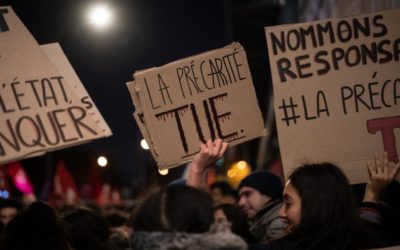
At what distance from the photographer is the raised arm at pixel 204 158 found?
4079 millimetres

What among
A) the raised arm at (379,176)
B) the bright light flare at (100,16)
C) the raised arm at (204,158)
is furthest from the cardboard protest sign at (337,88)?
the bright light flare at (100,16)

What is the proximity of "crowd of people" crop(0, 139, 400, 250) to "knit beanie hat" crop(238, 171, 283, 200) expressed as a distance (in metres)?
1.14

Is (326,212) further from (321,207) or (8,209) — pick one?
(8,209)

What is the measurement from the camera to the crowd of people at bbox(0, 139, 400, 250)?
9.84 feet

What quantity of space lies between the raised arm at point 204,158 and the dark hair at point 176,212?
2.95ft

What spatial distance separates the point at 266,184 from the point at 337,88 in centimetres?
182

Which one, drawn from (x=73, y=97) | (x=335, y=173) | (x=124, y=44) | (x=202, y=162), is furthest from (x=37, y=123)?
(x=124, y=44)

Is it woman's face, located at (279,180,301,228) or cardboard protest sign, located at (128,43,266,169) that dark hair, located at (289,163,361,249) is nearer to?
woman's face, located at (279,180,301,228)

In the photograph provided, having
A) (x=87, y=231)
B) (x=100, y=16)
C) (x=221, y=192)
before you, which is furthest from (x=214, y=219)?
(x=100, y=16)

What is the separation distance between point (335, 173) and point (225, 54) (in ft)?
4.57

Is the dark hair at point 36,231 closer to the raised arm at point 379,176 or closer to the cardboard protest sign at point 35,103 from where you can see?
the cardboard protest sign at point 35,103

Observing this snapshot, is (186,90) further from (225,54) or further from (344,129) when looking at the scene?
(344,129)

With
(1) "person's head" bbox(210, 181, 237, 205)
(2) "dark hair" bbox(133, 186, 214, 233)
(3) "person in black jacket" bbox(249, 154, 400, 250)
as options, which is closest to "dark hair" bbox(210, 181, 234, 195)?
(1) "person's head" bbox(210, 181, 237, 205)

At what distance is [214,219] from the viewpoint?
10.2ft
